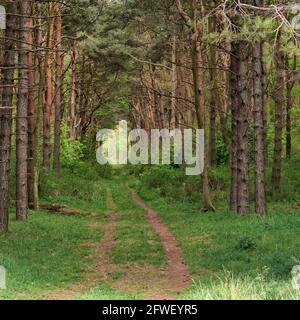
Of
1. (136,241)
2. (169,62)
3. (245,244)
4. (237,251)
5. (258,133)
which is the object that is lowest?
(136,241)

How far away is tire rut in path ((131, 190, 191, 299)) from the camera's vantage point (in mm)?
11070

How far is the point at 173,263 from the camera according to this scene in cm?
1323

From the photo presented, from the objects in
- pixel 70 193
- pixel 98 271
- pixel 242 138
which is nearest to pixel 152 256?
pixel 98 271

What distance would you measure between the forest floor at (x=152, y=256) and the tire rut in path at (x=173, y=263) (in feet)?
0.06

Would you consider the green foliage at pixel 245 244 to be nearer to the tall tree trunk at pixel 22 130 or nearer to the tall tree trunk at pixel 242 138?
the tall tree trunk at pixel 242 138

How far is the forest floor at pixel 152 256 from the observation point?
9.98m

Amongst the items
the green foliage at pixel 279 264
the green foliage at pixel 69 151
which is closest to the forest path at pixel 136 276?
the green foliage at pixel 279 264

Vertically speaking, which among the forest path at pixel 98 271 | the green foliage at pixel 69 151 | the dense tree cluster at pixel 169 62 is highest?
the dense tree cluster at pixel 169 62

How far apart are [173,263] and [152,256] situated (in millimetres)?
891

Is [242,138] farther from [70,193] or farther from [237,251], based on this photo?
[70,193]

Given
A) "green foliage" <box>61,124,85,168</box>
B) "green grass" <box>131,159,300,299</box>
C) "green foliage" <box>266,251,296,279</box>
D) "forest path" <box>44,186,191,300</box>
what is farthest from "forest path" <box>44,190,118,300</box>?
"green foliage" <box>61,124,85,168</box>

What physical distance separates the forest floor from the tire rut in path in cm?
2

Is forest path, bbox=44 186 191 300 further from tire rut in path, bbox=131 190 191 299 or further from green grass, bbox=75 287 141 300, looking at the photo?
green grass, bbox=75 287 141 300
